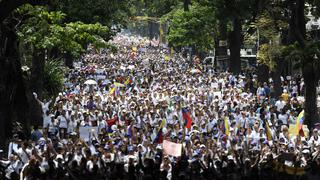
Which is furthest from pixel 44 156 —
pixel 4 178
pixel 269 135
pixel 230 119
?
pixel 230 119

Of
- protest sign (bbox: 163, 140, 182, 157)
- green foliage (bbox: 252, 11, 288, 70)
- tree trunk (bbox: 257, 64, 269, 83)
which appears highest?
green foliage (bbox: 252, 11, 288, 70)

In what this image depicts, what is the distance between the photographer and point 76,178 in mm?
15844

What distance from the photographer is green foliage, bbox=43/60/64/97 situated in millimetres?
31500

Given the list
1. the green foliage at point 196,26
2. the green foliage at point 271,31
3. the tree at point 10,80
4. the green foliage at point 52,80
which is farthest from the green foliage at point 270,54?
the green foliage at point 196,26

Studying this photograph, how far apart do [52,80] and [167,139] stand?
1330cm

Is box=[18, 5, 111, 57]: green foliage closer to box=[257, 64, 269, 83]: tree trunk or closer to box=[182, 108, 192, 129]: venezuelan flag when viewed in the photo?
box=[182, 108, 192, 129]: venezuelan flag

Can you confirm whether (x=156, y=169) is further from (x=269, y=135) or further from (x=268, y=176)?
(x=269, y=135)

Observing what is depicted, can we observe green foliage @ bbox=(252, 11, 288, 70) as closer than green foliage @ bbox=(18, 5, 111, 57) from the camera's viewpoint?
No

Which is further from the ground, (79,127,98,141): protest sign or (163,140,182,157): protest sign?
(163,140,182,157): protest sign

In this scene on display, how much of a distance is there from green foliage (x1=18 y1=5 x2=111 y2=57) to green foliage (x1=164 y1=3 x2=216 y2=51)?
25172 millimetres

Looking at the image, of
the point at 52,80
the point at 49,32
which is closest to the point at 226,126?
the point at 49,32

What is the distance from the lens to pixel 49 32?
27.7 metres

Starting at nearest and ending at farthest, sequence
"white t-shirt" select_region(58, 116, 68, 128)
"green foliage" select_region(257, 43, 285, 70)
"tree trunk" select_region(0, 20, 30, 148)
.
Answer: "tree trunk" select_region(0, 20, 30, 148)
"white t-shirt" select_region(58, 116, 68, 128)
"green foliage" select_region(257, 43, 285, 70)

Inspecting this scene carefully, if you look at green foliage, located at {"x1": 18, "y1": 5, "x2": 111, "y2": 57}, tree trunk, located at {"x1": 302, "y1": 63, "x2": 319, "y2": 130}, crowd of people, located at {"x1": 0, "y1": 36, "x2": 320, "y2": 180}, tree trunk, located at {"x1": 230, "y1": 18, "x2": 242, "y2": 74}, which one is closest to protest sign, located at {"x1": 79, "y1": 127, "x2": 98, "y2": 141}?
crowd of people, located at {"x1": 0, "y1": 36, "x2": 320, "y2": 180}
